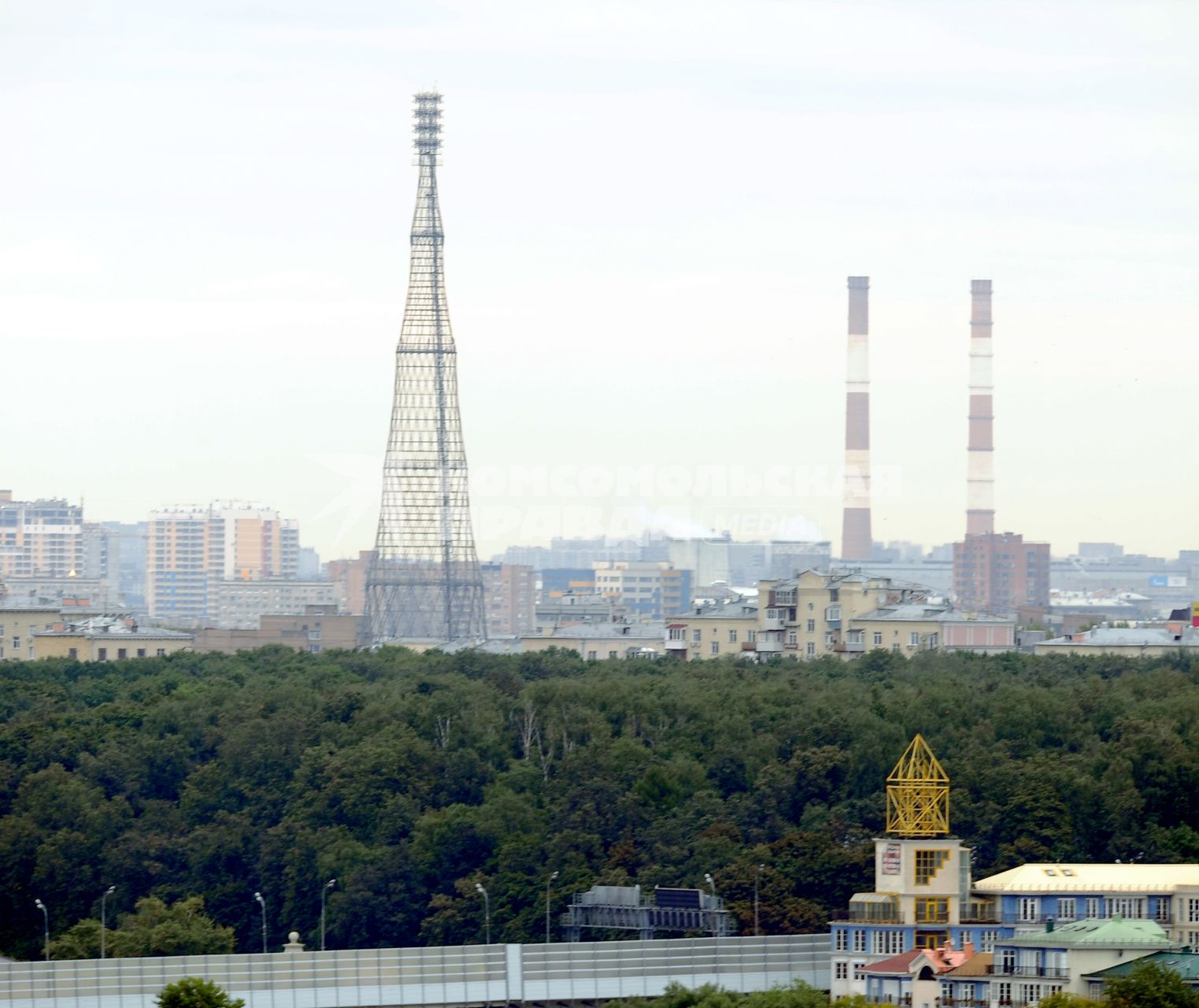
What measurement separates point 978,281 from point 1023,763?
120m

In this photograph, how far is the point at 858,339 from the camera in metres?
182

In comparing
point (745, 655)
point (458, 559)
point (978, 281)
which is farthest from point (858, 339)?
point (745, 655)

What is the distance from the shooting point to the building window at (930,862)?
49.2 meters

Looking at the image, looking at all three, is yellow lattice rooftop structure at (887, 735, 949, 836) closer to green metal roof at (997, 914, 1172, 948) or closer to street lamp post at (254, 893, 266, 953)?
green metal roof at (997, 914, 1172, 948)

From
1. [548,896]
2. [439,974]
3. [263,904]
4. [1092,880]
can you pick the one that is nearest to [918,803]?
[1092,880]

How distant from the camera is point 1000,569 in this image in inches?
7475

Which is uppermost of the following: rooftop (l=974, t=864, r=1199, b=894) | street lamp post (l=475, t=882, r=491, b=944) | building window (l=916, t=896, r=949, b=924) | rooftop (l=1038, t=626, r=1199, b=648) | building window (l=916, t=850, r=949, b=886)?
rooftop (l=1038, t=626, r=1199, b=648)

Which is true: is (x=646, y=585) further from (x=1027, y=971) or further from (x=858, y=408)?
(x=1027, y=971)

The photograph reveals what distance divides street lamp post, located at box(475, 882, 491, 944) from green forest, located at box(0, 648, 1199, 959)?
232 millimetres

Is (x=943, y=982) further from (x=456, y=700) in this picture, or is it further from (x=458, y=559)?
(x=458, y=559)

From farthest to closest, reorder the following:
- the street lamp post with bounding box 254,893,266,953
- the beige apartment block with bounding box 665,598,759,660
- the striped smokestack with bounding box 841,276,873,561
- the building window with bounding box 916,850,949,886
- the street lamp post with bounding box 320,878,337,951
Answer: the striped smokestack with bounding box 841,276,873,561 < the beige apartment block with bounding box 665,598,759,660 < the street lamp post with bounding box 320,878,337,951 < the street lamp post with bounding box 254,893,266,953 < the building window with bounding box 916,850,949,886

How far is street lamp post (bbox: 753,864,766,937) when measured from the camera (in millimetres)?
53688

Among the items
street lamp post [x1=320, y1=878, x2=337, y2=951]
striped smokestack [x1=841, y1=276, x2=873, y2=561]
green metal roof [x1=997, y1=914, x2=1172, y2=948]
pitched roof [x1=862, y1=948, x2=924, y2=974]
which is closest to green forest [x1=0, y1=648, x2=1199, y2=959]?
street lamp post [x1=320, y1=878, x2=337, y2=951]

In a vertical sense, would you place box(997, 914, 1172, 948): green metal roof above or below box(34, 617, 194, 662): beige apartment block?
below
